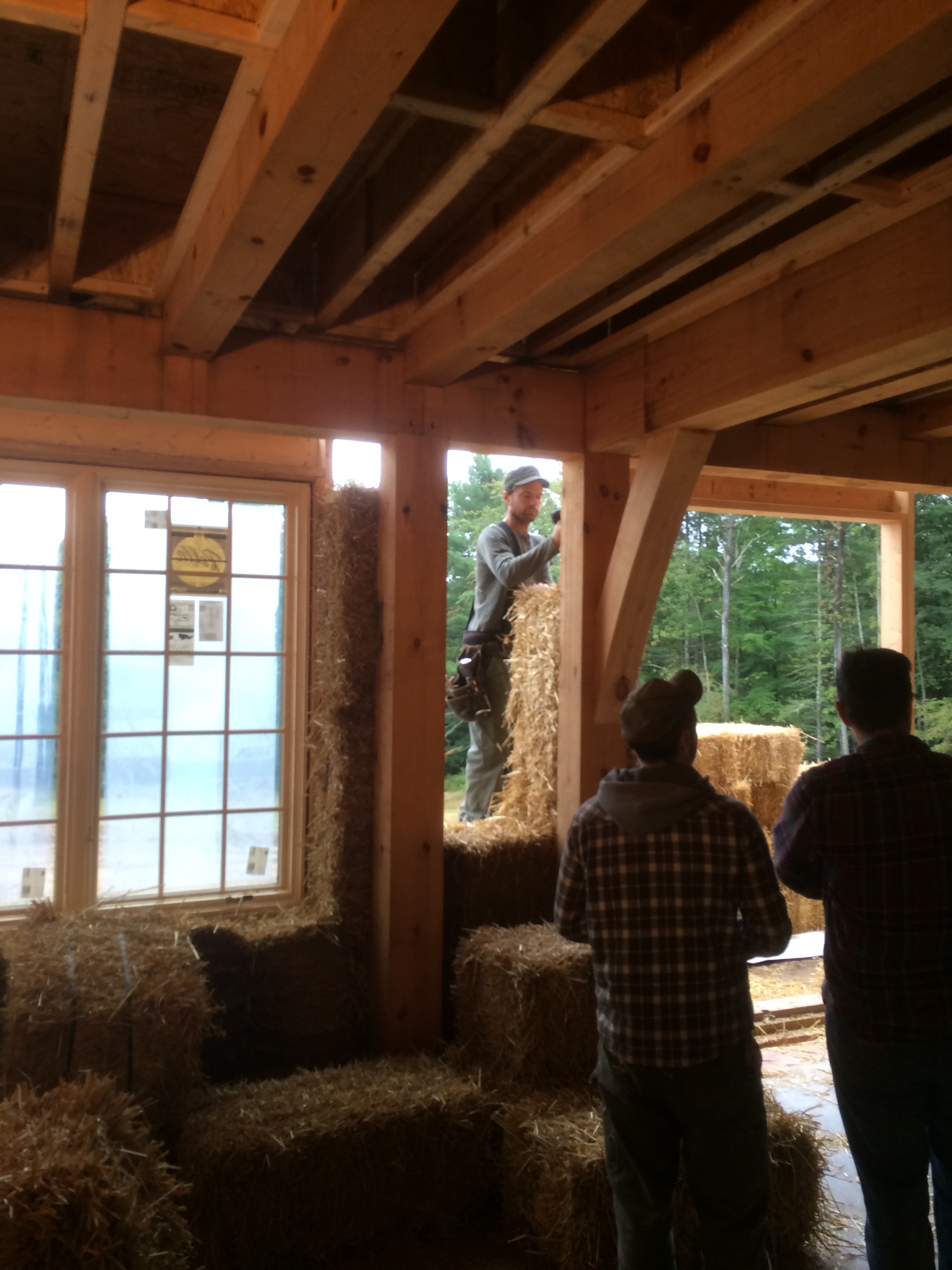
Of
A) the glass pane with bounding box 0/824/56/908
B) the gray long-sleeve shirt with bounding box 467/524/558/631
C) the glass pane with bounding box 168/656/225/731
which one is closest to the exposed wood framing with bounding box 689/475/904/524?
the gray long-sleeve shirt with bounding box 467/524/558/631

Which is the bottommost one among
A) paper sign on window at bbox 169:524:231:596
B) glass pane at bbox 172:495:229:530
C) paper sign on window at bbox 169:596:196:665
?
paper sign on window at bbox 169:596:196:665

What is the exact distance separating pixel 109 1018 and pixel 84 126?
2.03 m

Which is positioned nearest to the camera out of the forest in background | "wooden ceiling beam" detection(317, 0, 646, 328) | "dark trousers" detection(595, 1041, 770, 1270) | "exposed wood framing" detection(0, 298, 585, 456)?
"wooden ceiling beam" detection(317, 0, 646, 328)

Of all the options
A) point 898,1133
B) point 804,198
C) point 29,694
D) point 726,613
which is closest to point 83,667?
point 29,694

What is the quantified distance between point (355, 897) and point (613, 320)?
2.01m

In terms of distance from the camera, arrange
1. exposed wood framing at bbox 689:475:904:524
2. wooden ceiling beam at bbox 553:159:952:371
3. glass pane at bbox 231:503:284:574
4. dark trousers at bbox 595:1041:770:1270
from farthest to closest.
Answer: exposed wood framing at bbox 689:475:904:524 < glass pane at bbox 231:503:284:574 < wooden ceiling beam at bbox 553:159:952:371 < dark trousers at bbox 595:1041:770:1270

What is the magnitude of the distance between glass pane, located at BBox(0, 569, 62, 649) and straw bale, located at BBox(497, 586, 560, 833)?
1727mm

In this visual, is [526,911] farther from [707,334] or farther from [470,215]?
[470,215]

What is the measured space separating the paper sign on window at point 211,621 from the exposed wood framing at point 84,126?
1.47m

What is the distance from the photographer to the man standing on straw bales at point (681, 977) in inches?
72.4

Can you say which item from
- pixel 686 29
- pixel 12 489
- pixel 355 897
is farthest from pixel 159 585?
pixel 686 29

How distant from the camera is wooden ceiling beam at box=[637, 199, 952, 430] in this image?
213 centimetres

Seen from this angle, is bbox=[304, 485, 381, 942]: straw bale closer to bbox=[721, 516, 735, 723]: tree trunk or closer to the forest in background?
the forest in background

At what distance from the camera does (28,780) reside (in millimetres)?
3557
